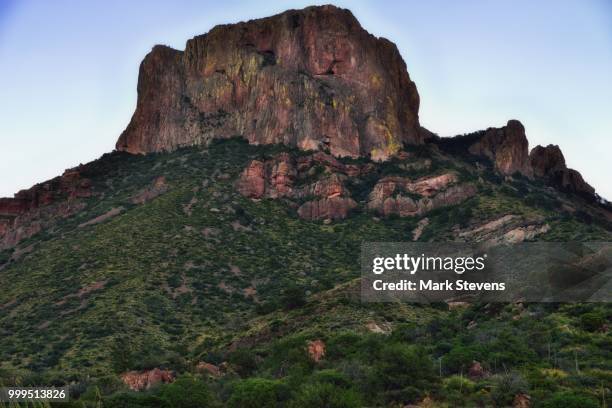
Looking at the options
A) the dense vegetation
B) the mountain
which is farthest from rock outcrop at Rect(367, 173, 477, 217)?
the dense vegetation

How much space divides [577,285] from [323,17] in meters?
70.1

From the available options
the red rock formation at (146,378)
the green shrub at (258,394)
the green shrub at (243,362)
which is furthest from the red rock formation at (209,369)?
the green shrub at (258,394)

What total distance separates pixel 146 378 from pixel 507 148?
3427 inches

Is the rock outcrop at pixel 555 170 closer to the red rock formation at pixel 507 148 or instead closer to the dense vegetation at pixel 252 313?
the red rock formation at pixel 507 148

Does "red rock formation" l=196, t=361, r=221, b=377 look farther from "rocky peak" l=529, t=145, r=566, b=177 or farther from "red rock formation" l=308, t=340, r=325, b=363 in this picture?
"rocky peak" l=529, t=145, r=566, b=177

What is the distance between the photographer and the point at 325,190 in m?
107

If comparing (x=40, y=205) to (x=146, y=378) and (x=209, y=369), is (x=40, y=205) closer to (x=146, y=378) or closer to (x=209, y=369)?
(x=209, y=369)

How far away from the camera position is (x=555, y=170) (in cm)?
14612

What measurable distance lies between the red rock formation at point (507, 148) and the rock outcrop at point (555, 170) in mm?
5677

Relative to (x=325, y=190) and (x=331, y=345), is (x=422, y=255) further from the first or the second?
(x=331, y=345)

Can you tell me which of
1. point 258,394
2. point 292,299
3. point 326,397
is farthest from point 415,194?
point 326,397

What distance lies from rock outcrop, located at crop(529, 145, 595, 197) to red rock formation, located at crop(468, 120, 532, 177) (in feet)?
18.6

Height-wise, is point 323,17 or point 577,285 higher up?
point 323,17

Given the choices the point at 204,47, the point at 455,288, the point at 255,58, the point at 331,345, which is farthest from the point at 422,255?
the point at 204,47
